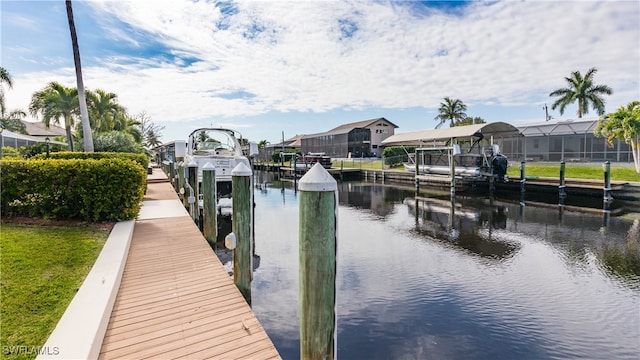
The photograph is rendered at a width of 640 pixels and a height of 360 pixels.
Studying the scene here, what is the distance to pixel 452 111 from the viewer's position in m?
50.8

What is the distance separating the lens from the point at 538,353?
4.17m

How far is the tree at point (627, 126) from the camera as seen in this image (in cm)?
1661

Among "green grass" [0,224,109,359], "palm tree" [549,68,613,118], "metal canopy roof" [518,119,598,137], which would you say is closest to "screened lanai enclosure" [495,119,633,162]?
"metal canopy roof" [518,119,598,137]

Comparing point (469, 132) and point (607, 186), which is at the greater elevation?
point (469, 132)

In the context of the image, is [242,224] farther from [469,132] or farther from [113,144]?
[113,144]

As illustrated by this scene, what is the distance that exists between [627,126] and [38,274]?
22.6 meters

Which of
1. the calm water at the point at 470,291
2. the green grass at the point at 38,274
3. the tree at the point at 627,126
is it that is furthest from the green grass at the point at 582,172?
the green grass at the point at 38,274

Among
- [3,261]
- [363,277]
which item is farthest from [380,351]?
[3,261]

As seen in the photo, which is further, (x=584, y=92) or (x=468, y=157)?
(x=584, y=92)

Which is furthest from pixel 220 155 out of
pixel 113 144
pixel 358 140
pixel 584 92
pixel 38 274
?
pixel 584 92

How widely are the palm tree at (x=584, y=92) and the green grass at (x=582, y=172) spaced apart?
19833 mm

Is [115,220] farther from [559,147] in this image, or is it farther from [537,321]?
[559,147]

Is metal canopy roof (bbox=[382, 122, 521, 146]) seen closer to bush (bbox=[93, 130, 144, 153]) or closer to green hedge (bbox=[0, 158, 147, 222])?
green hedge (bbox=[0, 158, 147, 222])

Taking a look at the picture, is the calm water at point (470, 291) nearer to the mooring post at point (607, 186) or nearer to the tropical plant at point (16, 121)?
the mooring post at point (607, 186)
